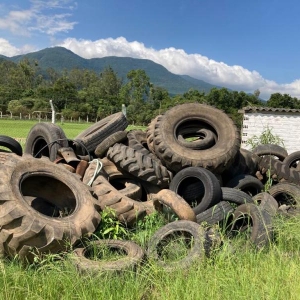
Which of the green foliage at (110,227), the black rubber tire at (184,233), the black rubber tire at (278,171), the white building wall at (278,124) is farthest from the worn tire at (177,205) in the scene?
the white building wall at (278,124)

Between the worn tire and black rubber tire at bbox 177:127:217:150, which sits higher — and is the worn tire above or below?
below

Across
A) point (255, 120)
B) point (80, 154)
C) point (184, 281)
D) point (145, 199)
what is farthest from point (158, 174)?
point (255, 120)

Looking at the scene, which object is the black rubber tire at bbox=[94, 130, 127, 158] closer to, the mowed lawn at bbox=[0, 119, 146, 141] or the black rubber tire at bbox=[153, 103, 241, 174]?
the black rubber tire at bbox=[153, 103, 241, 174]

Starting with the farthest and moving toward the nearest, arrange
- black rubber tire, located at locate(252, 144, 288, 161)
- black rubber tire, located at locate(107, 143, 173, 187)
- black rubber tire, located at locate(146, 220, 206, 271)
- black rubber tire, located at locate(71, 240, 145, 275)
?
black rubber tire, located at locate(252, 144, 288, 161)
black rubber tire, located at locate(107, 143, 173, 187)
black rubber tire, located at locate(146, 220, 206, 271)
black rubber tire, located at locate(71, 240, 145, 275)

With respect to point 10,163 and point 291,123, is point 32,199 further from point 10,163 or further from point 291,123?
point 291,123

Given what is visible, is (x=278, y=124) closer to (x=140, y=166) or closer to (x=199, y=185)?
(x=199, y=185)

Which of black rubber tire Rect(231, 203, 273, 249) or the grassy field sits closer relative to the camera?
the grassy field

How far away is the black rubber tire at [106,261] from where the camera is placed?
10.8 feet

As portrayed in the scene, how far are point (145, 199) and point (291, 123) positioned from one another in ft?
46.7

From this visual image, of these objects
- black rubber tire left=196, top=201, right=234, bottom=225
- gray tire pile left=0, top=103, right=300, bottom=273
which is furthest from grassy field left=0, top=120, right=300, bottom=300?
black rubber tire left=196, top=201, right=234, bottom=225

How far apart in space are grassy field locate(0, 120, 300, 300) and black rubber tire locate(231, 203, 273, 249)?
1.14 feet

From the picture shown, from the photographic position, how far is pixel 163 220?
4793mm

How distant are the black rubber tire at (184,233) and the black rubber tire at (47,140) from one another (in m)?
2.71

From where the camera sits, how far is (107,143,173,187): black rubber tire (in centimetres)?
539
